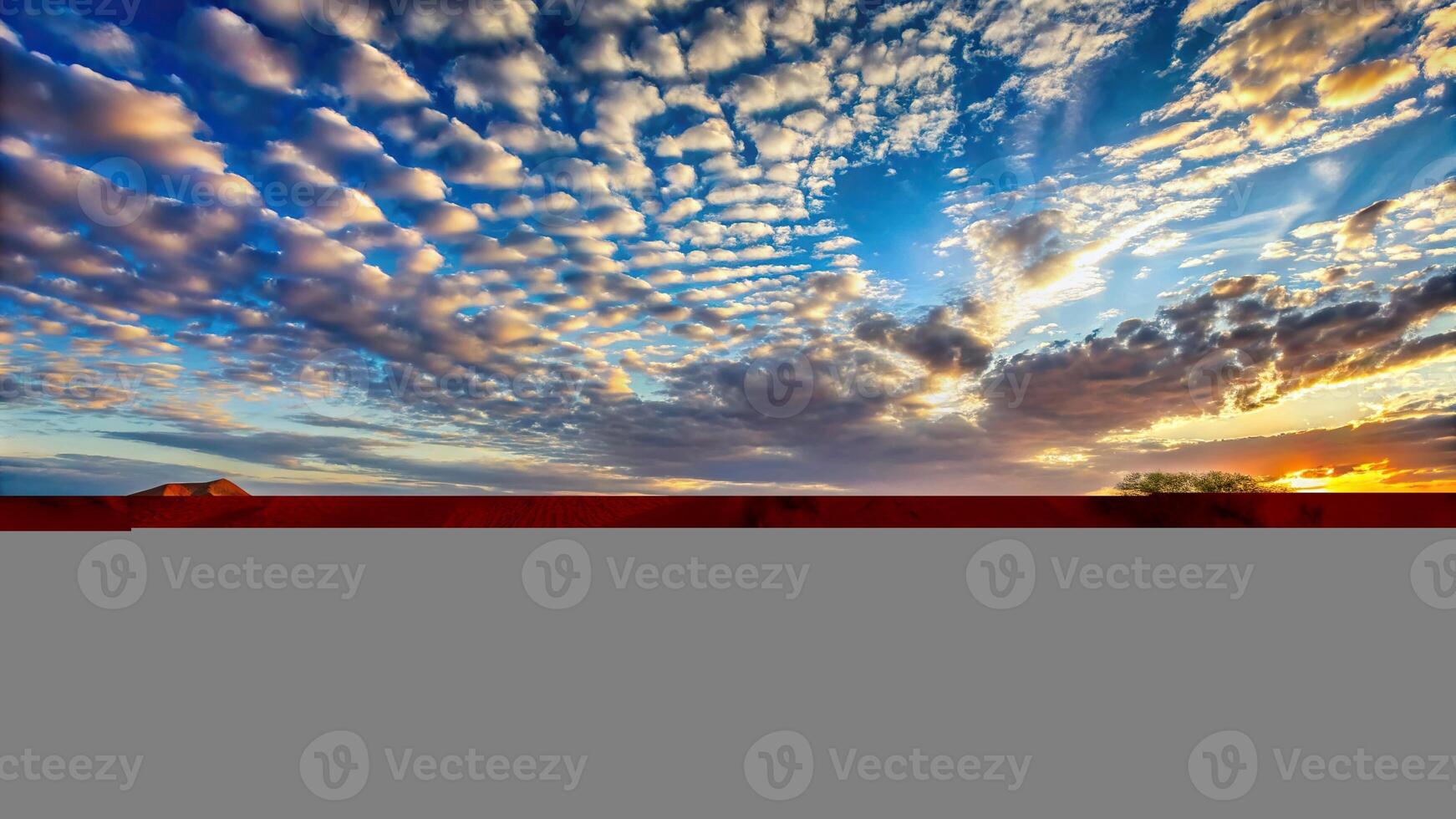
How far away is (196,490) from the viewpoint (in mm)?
2857

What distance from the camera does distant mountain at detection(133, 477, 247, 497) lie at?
2.76 m

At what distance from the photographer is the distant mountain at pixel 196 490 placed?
9.07 ft
